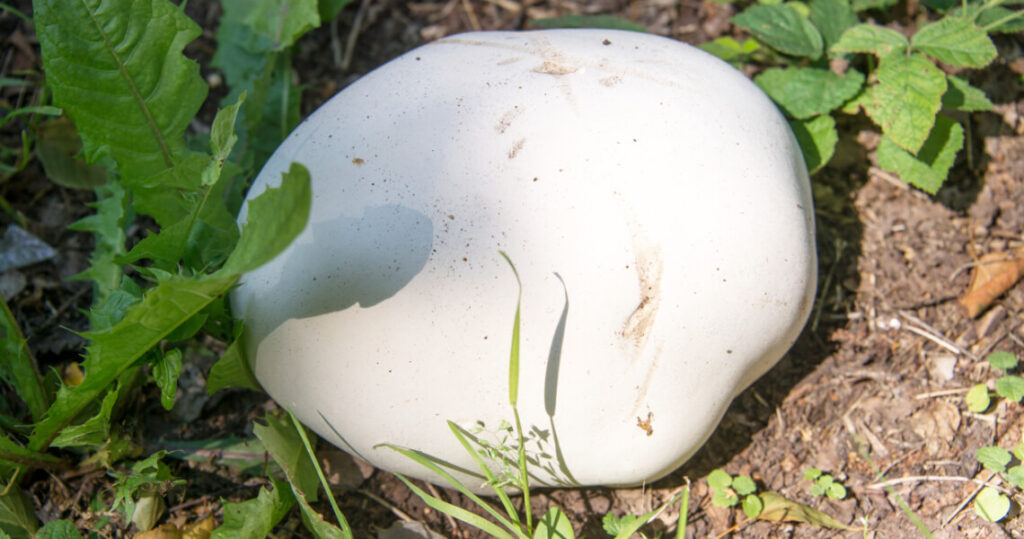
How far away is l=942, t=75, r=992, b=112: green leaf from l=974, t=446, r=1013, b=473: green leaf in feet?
3.05

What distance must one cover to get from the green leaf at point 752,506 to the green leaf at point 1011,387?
64 centimetres

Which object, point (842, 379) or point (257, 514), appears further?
point (842, 379)

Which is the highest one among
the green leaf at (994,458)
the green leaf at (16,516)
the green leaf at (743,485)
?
the green leaf at (16,516)

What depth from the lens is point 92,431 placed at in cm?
170

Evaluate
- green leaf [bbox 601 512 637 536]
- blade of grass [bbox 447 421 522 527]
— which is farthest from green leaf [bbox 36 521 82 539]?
green leaf [bbox 601 512 637 536]

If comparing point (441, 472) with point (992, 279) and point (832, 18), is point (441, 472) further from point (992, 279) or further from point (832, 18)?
point (832, 18)

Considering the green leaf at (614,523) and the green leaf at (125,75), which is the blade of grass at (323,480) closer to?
the green leaf at (614,523)

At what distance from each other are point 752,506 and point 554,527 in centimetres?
51

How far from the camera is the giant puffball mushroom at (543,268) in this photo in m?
1.50

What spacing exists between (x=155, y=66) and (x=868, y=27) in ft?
6.06

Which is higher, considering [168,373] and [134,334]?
[134,334]

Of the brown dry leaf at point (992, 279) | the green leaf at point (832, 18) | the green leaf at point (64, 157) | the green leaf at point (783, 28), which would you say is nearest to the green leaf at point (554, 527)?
the brown dry leaf at point (992, 279)

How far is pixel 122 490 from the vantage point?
67.8 inches

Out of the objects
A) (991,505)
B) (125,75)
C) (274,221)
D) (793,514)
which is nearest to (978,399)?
(991,505)
